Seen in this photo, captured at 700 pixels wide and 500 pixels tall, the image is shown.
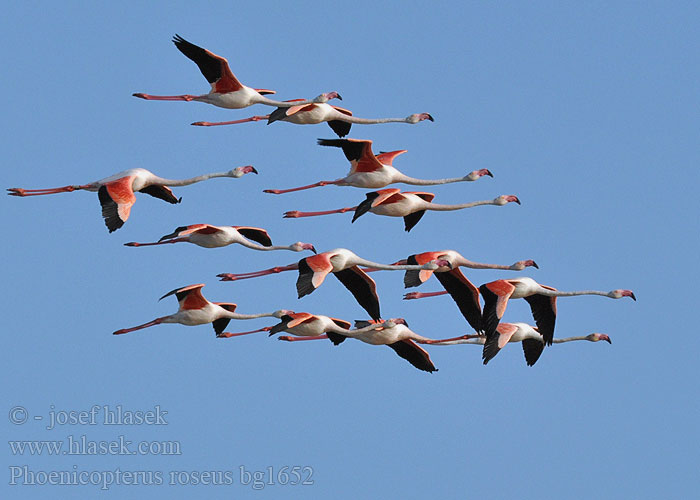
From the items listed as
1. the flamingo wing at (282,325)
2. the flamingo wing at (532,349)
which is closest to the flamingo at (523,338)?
the flamingo wing at (532,349)

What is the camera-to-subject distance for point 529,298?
155 ft

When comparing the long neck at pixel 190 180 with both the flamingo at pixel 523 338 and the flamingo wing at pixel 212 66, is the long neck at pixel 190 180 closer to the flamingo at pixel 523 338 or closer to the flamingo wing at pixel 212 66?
the flamingo wing at pixel 212 66

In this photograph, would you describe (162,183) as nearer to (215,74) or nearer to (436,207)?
(215,74)

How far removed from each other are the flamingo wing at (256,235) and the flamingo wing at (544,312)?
582 centimetres

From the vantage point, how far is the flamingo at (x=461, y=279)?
46219 mm

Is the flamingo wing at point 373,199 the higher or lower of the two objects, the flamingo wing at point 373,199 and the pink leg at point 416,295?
the higher

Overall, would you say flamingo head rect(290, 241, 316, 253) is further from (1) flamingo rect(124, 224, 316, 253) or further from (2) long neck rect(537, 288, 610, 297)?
(2) long neck rect(537, 288, 610, 297)

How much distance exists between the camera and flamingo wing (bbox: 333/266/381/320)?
45406mm

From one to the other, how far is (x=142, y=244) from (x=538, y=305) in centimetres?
883

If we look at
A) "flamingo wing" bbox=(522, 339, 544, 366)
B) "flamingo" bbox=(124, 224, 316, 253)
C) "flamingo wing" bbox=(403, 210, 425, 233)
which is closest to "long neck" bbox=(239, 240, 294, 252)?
"flamingo" bbox=(124, 224, 316, 253)

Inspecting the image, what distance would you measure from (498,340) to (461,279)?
187 cm

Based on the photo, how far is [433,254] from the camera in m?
46.1

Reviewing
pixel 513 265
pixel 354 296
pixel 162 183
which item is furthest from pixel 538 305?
pixel 162 183

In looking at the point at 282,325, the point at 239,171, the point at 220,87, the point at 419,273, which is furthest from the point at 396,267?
the point at 220,87
